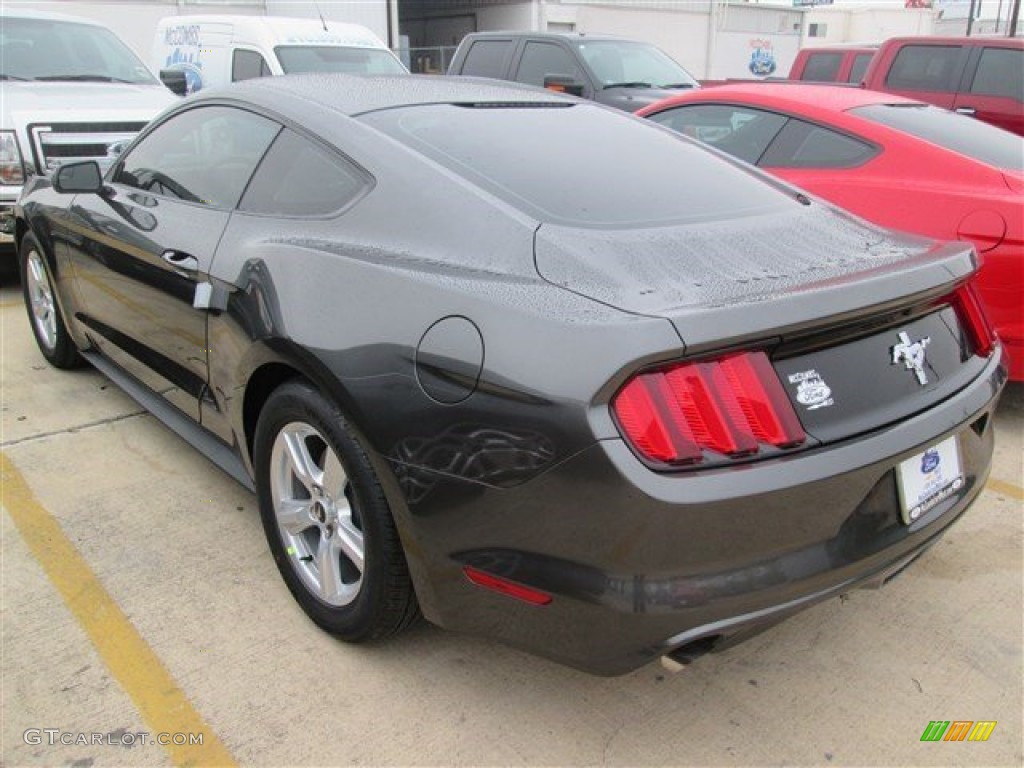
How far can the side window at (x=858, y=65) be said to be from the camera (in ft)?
40.3

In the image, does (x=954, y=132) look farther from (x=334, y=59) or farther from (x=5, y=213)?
(x=334, y=59)

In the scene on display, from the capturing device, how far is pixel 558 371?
1807 mm

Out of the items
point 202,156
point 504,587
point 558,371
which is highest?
point 202,156

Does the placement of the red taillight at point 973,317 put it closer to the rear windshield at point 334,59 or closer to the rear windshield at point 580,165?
the rear windshield at point 580,165

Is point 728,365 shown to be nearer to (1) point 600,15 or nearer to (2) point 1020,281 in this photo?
(2) point 1020,281

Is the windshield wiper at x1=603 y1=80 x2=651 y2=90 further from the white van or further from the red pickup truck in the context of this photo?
the red pickup truck

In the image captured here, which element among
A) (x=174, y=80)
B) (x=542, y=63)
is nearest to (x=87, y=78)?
(x=174, y=80)

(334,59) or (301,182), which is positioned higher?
(334,59)

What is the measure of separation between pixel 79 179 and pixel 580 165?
7.33 feet

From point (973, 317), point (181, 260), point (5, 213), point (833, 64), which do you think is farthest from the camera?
point (833, 64)

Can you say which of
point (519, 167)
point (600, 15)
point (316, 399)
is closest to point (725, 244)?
point (519, 167)

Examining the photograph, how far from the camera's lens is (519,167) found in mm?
2492

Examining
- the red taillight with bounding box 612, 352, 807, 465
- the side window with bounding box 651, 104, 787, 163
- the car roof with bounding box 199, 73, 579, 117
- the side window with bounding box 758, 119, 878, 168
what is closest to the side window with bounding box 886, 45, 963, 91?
the side window with bounding box 651, 104, 787, 163

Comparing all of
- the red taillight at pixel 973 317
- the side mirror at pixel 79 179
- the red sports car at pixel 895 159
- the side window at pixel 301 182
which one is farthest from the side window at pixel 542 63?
the red taillight at pixel 973 317
